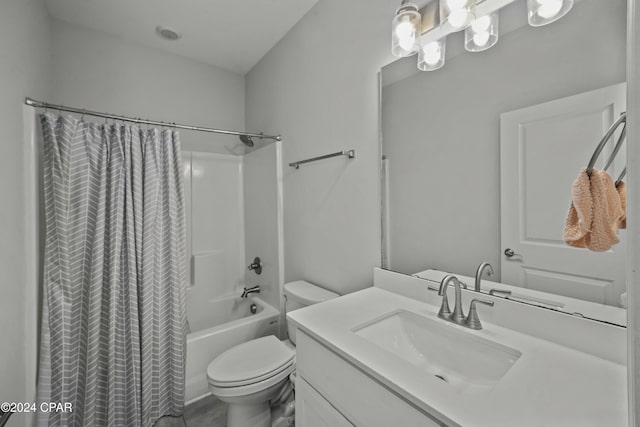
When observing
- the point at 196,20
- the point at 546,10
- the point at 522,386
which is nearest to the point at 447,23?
the point at 546,10

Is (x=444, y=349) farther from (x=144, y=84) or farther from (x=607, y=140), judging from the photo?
(x=144, y=84)

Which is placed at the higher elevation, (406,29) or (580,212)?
(406,29)

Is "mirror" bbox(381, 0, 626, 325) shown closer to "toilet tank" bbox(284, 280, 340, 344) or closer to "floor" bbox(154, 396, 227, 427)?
"toilet tank" bbox(284, 280, 340, 344)

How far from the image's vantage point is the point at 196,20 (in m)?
1.84

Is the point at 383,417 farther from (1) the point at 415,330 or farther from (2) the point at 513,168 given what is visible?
(2) the point at 513,168

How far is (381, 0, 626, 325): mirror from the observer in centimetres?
74

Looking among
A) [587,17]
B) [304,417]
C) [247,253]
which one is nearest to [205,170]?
[247,253]

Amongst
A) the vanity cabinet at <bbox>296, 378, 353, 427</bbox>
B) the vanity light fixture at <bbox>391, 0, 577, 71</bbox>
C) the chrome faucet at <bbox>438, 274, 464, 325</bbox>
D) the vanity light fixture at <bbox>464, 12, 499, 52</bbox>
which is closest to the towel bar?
the vanity light fixture at <bbox>391, 0, 577, 71</bbox>

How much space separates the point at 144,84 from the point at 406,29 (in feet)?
6.77

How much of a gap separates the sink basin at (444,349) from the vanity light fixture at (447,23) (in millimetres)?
1017

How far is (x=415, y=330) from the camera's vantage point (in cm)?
101

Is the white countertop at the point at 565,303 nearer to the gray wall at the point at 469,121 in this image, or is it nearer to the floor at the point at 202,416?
the gray wall at the point at 469,121

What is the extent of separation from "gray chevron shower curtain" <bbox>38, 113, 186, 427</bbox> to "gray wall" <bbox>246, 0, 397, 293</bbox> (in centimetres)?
78

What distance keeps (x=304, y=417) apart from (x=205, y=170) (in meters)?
2.09
